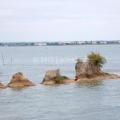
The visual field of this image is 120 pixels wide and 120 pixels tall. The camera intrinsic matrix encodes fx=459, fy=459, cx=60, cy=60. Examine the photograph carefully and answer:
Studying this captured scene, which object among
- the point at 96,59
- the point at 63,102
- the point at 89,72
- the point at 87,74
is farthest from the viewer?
the point at 96,59

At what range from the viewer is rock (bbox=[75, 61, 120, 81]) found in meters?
71.6

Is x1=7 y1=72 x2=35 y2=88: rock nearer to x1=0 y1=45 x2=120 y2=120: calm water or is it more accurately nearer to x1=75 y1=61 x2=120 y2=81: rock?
x1=0 y1=45 x2=120 y2=120: calm water

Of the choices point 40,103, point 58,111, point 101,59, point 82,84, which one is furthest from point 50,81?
point 58,111

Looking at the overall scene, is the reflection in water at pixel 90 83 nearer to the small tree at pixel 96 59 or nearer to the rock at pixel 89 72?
the rock at pixel 89 72

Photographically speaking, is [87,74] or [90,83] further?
[87,74]

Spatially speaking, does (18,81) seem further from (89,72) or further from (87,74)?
(89,72)

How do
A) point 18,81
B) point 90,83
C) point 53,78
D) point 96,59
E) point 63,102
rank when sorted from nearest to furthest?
point 63,102
point 18,81
point 53,78
point 90,83
point 96,59

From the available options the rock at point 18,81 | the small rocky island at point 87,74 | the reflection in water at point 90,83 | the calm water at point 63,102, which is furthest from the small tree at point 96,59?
the rock at point 18,81

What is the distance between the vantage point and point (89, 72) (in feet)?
236

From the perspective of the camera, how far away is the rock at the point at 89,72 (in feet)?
235

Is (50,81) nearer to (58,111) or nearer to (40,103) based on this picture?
(40,103)

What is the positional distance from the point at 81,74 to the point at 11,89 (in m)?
14.5

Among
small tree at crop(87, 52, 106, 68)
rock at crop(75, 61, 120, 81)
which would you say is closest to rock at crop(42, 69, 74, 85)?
rock at crop(75, 61, 120, 81)

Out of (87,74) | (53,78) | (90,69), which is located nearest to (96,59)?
(90,69)
